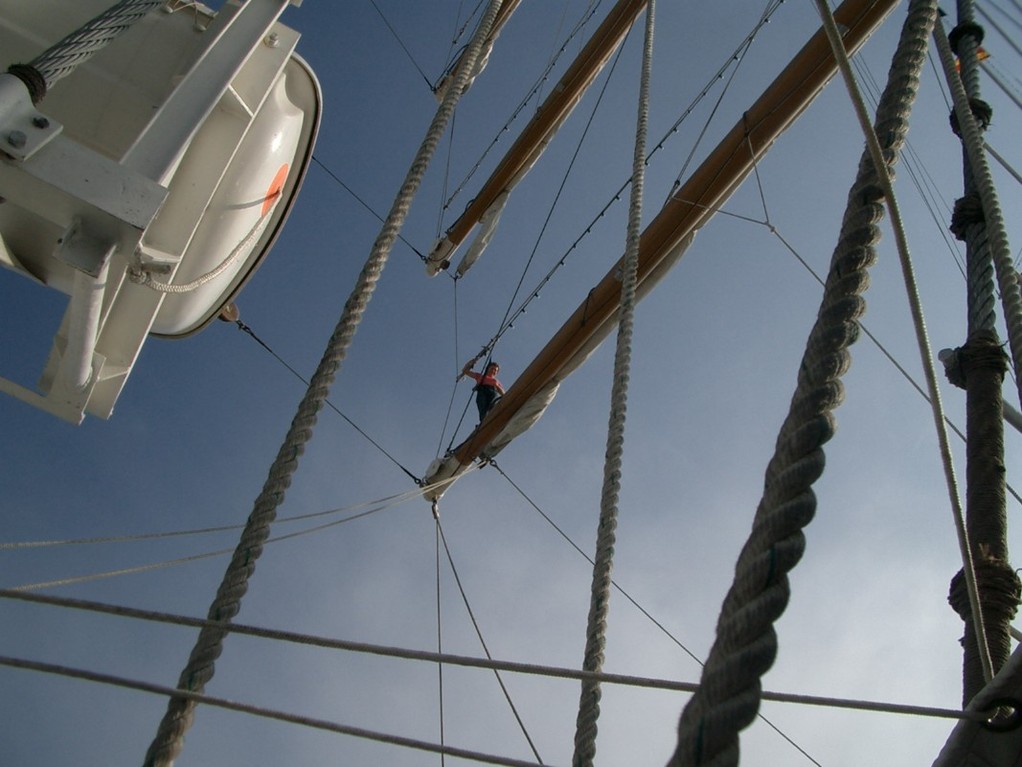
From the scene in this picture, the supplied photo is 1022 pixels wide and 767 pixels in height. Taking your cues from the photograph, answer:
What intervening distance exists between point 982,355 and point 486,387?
6.40m

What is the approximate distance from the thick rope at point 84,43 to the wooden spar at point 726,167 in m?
4.78

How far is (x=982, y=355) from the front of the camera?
3199 mm

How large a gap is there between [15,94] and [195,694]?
60.0 inches

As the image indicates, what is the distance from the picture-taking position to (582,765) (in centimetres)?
172

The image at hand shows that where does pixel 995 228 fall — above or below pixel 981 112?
below

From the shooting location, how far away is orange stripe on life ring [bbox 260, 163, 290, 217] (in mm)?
3730

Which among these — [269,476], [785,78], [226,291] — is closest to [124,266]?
[226,291]

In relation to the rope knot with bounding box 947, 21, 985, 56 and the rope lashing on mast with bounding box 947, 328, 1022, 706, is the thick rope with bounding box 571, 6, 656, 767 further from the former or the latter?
the rope knot with bounding box 947, 21, 985, 56

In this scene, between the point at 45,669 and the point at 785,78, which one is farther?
the point at 785,78

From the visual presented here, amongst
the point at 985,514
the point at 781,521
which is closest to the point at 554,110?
the point at 985,514

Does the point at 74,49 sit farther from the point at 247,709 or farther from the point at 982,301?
the point at 982,301

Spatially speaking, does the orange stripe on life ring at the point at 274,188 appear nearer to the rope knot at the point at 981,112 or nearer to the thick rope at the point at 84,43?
the thick rope at the point at 84,43

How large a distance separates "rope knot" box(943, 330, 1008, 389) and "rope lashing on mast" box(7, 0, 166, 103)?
3.16 m

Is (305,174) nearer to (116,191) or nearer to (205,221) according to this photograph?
(205,221)
